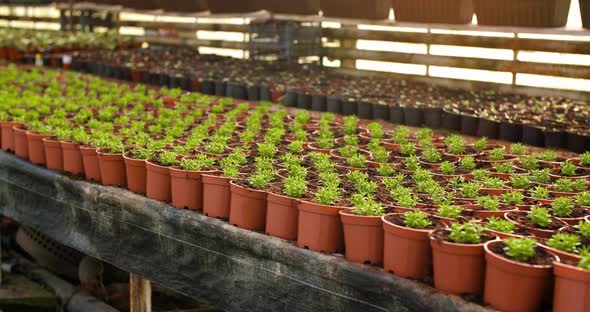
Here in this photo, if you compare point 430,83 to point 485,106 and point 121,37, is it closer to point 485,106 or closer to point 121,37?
point 485,106

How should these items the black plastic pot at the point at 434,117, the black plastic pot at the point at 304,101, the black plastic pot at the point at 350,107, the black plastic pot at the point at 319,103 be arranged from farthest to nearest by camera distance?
the black plastic pot at the point at 304,101 < the black plastic pot at the point at 319,103 < the black plastic pot at the point at 350,107 < the black plastic pot at the point at 434,117

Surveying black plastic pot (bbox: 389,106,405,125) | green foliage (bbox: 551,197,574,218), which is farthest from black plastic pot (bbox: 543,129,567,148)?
green foliage (bbox: 551,197,574,218)

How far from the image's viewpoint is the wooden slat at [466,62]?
871 centimetres

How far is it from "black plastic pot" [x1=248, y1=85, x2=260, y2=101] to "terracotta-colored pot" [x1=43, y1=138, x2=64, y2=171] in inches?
159

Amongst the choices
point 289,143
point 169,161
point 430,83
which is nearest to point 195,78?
point 430,83

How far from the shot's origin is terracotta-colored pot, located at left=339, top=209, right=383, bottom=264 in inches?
137

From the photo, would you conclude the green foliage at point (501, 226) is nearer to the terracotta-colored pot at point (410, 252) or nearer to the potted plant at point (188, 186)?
the terracotta-colored pot at point (410, 252)

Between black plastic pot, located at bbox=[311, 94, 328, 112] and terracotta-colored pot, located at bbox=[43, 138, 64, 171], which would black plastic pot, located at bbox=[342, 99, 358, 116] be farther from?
terracotta-colored pot, located at bbox=[43, 138, 64, 171]

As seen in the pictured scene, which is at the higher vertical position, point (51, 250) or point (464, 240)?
point (464, 240)

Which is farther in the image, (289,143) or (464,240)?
(289,143)

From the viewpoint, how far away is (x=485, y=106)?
769 cm

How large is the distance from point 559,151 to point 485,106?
1595mm

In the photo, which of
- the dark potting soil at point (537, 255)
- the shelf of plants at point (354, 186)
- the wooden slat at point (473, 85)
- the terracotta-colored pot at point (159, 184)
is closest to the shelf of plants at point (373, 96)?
the wooden slat at point (473, 85)

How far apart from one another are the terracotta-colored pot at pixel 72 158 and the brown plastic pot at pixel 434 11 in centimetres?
436
